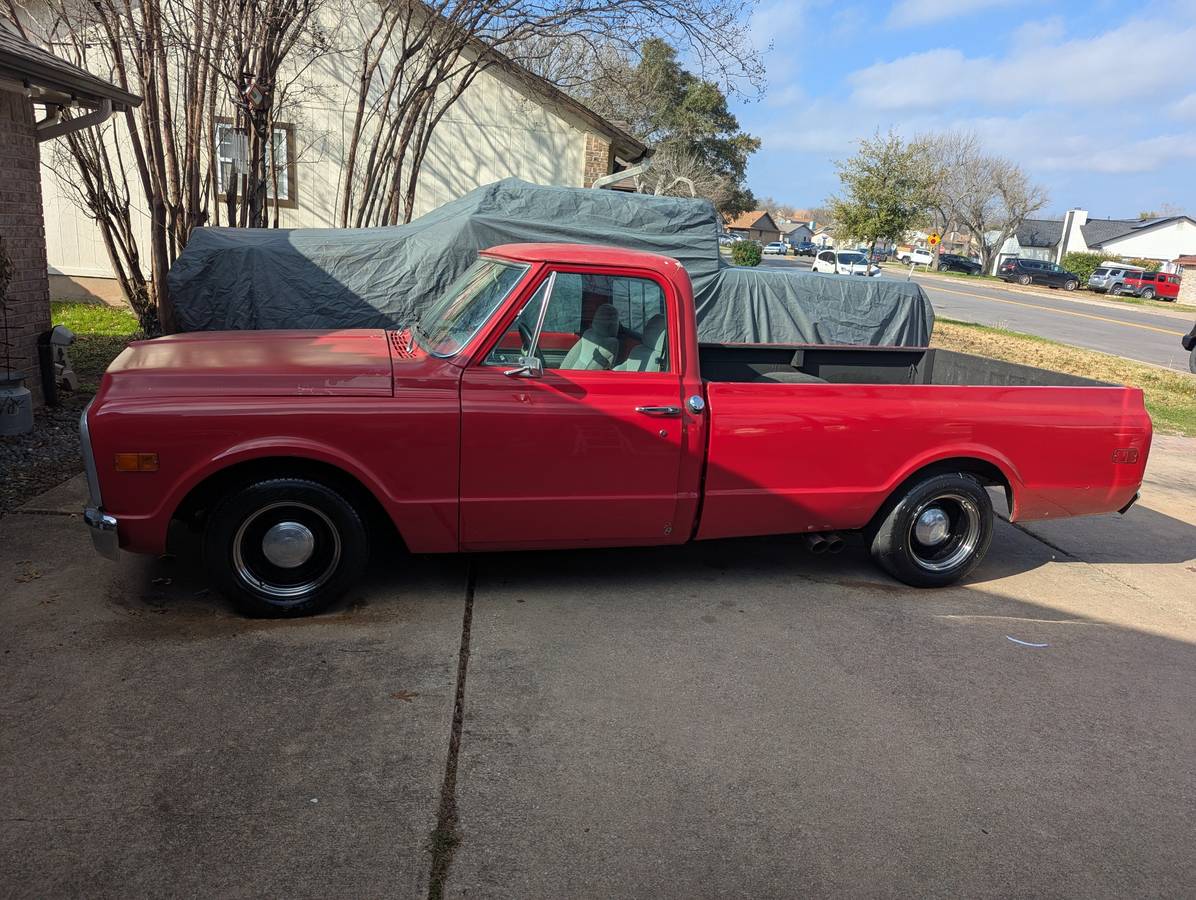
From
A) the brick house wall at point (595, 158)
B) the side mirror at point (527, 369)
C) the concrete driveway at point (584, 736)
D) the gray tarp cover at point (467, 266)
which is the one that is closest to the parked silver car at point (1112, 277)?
→ the brick house wall at point (595, 158)

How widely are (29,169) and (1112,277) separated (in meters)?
51.8

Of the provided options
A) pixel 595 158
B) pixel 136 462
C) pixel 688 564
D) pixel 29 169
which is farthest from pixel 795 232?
pixel 136 462

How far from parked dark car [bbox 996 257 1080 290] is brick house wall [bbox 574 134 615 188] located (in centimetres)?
4379

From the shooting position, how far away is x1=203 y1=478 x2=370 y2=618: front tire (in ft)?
13.6

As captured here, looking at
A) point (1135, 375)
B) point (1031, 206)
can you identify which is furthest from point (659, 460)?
point (1031, 206)

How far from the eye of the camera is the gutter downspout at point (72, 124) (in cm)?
799

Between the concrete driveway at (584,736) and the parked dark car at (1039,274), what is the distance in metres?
52.2

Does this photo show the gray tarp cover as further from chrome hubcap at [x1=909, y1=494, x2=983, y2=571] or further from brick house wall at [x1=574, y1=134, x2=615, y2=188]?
chrome hubcap at [x1=909, y1=494, x2=983, y2=571]

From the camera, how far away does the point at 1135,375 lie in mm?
15516

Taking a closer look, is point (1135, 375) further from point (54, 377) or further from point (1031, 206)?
point (1031, 206)

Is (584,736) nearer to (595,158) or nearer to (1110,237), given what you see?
(595,158)

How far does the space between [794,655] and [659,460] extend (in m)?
1.17

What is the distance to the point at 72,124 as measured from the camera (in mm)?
8031

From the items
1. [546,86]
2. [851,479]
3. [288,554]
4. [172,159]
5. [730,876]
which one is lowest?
[730,876]
